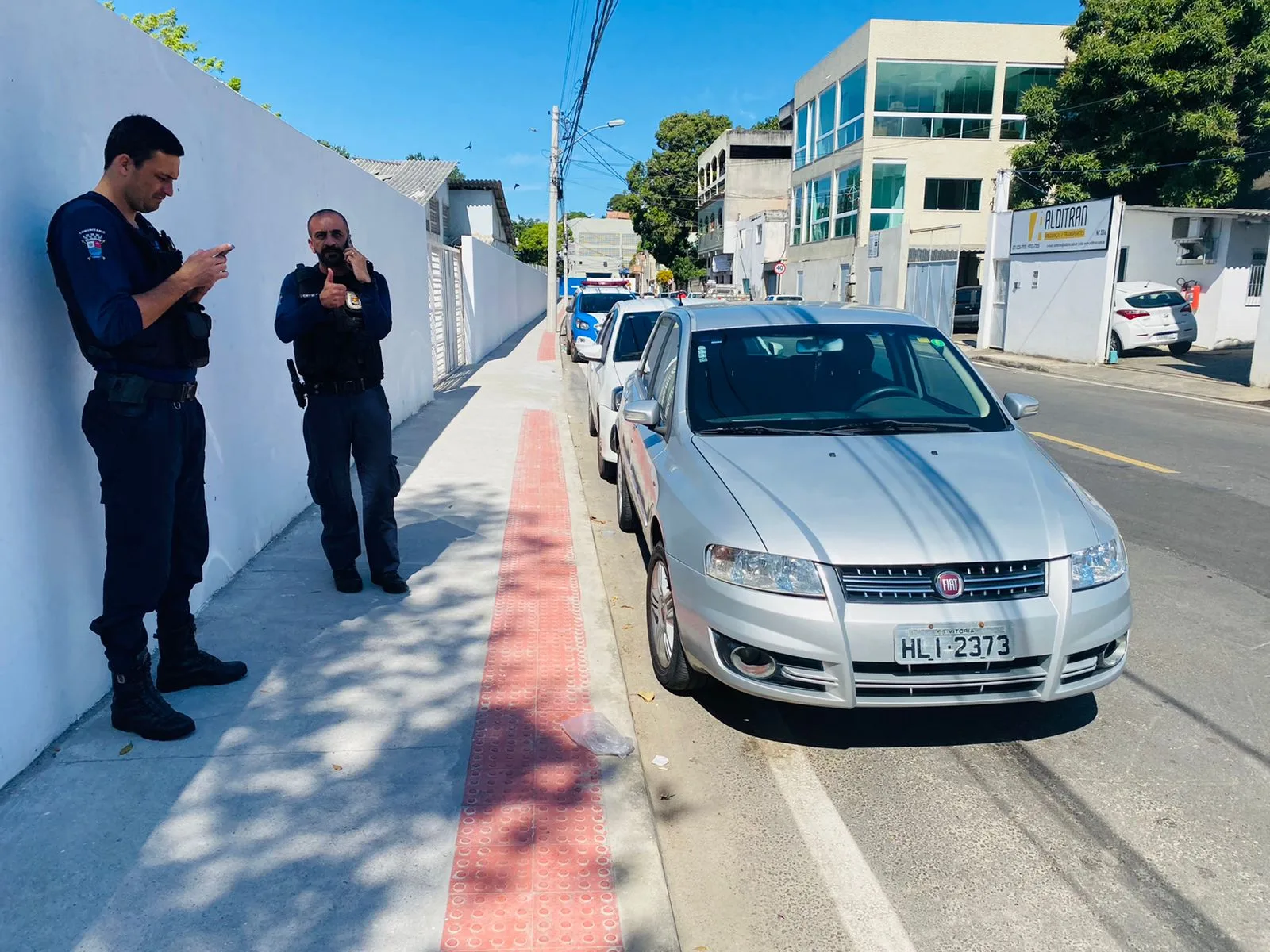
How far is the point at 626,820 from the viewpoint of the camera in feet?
10.3

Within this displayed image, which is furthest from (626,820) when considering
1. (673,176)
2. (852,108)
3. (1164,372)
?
(673,176)

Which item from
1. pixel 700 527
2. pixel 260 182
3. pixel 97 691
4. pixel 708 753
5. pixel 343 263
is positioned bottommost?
pixel 708 753

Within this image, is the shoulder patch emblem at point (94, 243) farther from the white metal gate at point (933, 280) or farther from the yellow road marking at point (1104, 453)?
the white metal gate at point (933, 280)

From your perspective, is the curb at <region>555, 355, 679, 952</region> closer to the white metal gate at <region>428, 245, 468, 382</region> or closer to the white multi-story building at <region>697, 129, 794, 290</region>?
the white metal gate at <region>428, 245, 468, 382</region>

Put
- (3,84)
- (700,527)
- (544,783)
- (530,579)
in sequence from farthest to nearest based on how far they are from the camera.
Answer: (530,579) < (700,527) < (544,783) < (3,84)

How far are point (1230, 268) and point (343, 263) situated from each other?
83.8ft

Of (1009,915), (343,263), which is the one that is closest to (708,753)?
(1009,915)

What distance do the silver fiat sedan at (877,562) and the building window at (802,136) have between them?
118 ft

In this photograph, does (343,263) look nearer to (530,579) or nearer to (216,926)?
(530,579)

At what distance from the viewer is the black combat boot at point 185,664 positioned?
12.7 feet

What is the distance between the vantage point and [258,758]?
3402mm

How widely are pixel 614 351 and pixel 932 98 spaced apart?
1067 inches

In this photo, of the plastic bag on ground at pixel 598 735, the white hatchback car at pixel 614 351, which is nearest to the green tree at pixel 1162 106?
the white hatchback car at pixel 614 351

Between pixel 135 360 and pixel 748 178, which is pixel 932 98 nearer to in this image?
pixel 748 178
